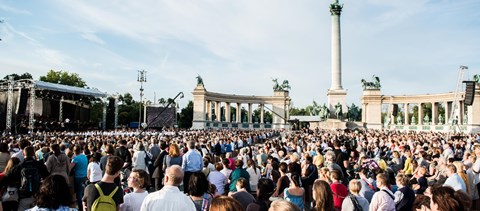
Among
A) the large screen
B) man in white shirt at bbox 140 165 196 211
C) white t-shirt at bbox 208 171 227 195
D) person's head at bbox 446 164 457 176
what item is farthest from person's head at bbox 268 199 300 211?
the large screen

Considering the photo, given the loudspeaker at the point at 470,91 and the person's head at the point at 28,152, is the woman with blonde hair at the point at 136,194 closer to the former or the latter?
the person's head at the point at 28,152

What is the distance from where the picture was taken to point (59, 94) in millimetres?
44781

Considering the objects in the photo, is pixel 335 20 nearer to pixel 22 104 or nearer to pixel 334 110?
pixel 334 110

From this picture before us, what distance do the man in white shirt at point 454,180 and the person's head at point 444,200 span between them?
151 inches

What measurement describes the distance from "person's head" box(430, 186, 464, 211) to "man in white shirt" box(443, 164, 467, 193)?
12.6 ft

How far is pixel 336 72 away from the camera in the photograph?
59125 mm

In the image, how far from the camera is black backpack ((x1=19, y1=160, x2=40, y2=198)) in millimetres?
6531

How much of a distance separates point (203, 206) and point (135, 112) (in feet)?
270

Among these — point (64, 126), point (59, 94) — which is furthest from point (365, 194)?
point (59, 94)

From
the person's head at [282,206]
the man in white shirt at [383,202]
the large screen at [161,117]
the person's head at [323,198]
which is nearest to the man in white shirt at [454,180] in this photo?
the man in white shirt at [383,202]

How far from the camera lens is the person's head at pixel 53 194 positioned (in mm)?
3686

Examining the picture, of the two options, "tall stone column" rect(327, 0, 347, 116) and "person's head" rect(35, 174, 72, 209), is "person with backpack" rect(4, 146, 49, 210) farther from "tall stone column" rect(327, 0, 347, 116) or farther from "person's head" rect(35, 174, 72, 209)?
"tall stone column" rect(327, 0, 347, 116)

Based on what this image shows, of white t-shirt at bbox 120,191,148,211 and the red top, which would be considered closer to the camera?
white t-shirt at bbox 120,191,148,211

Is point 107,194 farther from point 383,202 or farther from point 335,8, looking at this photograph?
point 335,8
